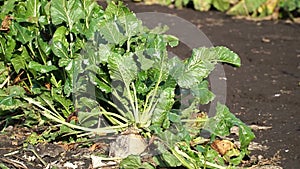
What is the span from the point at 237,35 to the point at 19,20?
3.44 m

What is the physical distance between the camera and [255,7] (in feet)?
25.3

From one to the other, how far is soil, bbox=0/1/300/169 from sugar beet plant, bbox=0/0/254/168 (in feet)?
0.50

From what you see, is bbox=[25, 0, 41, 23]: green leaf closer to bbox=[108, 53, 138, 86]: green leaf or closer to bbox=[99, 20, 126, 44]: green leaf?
bbox=[99, 20, 126, 44]: green leaf

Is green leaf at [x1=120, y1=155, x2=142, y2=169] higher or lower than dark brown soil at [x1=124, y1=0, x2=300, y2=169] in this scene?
higher

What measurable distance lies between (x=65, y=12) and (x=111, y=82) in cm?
42

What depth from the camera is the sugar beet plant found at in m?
3.00

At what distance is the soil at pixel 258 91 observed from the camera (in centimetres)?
324

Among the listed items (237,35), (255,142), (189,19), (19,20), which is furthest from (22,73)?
(189,19)

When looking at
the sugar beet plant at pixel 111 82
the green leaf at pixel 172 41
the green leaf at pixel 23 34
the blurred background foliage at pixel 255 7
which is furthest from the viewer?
the blurred background foliage at pixel 255 7

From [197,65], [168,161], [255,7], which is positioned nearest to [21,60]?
[197,65]

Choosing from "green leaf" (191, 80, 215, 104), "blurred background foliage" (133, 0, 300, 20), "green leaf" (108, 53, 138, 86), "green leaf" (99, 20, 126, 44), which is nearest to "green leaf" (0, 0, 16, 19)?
"green leaf" (99, 20, 126, 44)

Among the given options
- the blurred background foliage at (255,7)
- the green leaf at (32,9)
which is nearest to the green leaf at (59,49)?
the green leaf at (32,9)

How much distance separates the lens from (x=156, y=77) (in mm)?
3084

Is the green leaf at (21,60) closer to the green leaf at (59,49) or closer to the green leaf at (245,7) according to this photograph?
the green leaf at (59,49)
